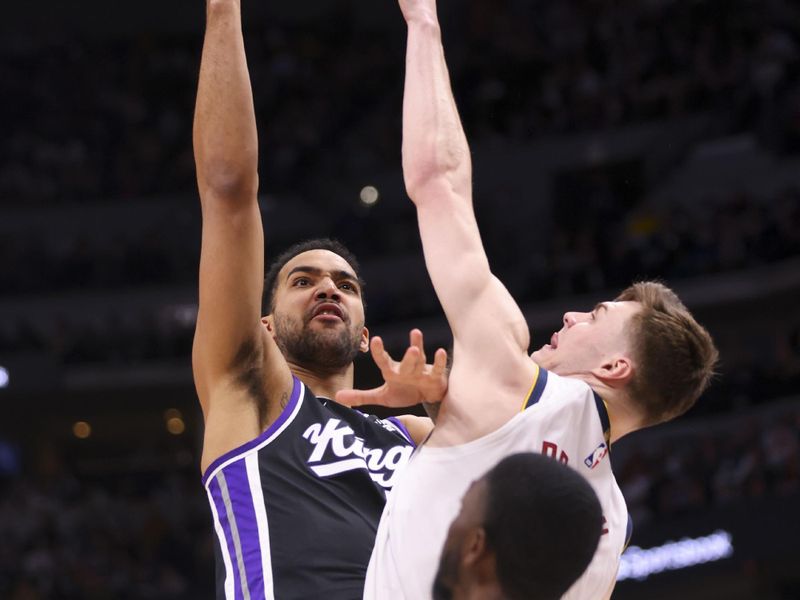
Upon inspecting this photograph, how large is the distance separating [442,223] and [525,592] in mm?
1032

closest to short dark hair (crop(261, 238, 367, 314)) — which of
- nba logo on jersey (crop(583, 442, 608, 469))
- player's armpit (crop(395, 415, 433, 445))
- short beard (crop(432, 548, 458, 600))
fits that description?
player's armpit (crop(395, 415, 433, 445))

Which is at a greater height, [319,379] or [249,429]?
[249,429]

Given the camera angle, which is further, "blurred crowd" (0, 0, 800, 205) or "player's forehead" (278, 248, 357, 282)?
"blurred crowd" (0, 0, 800, 205)

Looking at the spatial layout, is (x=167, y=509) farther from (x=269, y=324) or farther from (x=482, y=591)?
(x=482, y=591)

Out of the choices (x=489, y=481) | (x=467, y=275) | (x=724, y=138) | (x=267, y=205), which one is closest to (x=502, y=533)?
(x=489, y=481)

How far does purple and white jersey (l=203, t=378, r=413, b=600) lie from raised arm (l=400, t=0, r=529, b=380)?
1.18 meters

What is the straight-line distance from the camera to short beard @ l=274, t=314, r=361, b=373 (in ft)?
15.8

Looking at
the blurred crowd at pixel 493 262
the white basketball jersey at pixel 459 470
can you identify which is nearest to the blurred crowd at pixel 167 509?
the blurred crowd at pixel 493 262

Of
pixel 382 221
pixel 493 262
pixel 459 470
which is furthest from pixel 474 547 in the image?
pixel 382 221

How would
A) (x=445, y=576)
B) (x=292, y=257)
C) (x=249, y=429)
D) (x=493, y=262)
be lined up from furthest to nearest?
1. (x=493, y=262)
2. (x=292, y=257)
3. (x=249, y=429)
4. (x=445, y=576)

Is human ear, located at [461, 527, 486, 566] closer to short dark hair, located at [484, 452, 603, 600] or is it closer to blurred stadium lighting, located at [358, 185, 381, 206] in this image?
short dark hair, located at [484, 452, 603, 600]

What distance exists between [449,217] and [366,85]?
19624 millimetres

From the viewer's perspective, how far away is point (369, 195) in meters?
20.6

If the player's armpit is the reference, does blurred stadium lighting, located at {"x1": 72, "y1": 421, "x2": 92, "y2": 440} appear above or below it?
below
